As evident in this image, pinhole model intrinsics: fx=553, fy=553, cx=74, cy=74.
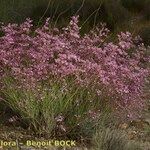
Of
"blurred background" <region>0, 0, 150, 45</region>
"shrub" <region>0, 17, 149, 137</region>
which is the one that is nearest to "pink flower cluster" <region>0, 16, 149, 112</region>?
"shrub" <region>0, 17, 149, 137</region>

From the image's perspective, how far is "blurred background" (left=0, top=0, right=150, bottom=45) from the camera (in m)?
11.3

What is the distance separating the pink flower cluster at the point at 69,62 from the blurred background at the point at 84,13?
4802 millimetres

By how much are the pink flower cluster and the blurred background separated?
4802 millimetres

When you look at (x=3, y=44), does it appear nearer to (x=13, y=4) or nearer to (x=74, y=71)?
(x=74, y=71)

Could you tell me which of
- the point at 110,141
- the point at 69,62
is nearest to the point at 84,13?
the point at 69,62

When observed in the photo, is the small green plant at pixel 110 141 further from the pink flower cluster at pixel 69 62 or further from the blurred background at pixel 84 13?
the blurred background at pixel 84 13

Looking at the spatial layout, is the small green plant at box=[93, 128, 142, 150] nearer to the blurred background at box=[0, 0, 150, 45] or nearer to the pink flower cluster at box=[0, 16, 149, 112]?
the pink flower cluster at box=[0, 16, 149, 112]

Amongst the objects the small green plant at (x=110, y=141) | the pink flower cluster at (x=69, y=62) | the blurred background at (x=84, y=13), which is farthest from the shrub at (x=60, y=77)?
the blurred background at (x=84, y=13)

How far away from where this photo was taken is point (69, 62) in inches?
218

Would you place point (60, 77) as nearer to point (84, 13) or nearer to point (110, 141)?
point (110, 141)

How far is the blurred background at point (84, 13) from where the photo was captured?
1125cm

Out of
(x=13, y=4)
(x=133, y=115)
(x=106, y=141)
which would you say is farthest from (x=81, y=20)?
(x=106, y=141)

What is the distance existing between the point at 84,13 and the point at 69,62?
6.65 meters

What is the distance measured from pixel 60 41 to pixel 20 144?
1.13m
